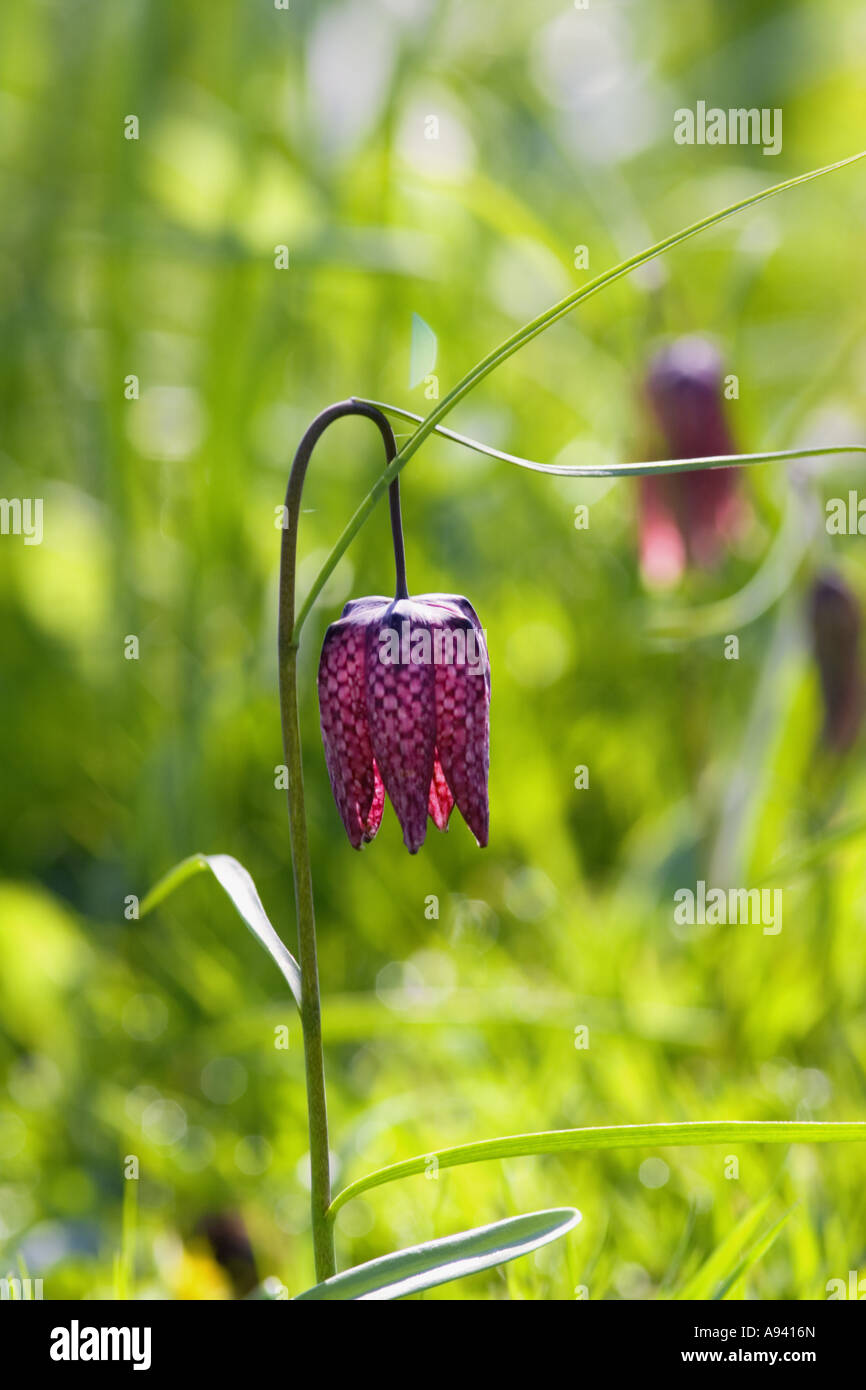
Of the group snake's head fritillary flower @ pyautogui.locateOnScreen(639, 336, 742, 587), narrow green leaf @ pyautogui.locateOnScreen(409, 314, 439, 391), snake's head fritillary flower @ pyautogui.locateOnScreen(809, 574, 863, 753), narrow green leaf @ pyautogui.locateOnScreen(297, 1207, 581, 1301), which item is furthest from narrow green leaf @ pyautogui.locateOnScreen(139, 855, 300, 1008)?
snake's head fritillary flower @ pyautogui.locateOnScreen(639, 336, 742, 587)

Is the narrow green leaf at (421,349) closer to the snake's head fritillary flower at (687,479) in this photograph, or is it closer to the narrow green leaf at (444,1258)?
the narrow green leaf at (444,1258)

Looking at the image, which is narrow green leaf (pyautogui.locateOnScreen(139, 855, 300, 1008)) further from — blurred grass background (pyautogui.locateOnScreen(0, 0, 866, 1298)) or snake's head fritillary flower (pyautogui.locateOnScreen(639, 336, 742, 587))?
snake's head fritillary flower (pyautogui.locateOnScreen(639, 336, 742, 587))

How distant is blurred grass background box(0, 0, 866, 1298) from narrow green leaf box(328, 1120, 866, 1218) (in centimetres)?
28

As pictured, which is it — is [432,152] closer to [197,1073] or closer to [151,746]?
[151,746]

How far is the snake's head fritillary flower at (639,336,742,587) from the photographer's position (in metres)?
1.35

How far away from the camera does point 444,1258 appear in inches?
24.5

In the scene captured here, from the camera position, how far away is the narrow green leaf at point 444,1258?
61cm

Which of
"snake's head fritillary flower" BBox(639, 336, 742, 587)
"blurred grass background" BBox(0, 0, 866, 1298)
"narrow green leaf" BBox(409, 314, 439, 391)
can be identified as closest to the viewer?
"narrow green leaf" BBox(409, 314, 439, 391)

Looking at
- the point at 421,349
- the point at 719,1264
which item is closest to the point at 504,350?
the point at 421,349

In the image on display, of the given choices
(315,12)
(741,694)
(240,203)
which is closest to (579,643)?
(741,694)

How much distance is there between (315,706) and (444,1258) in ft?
3.50
